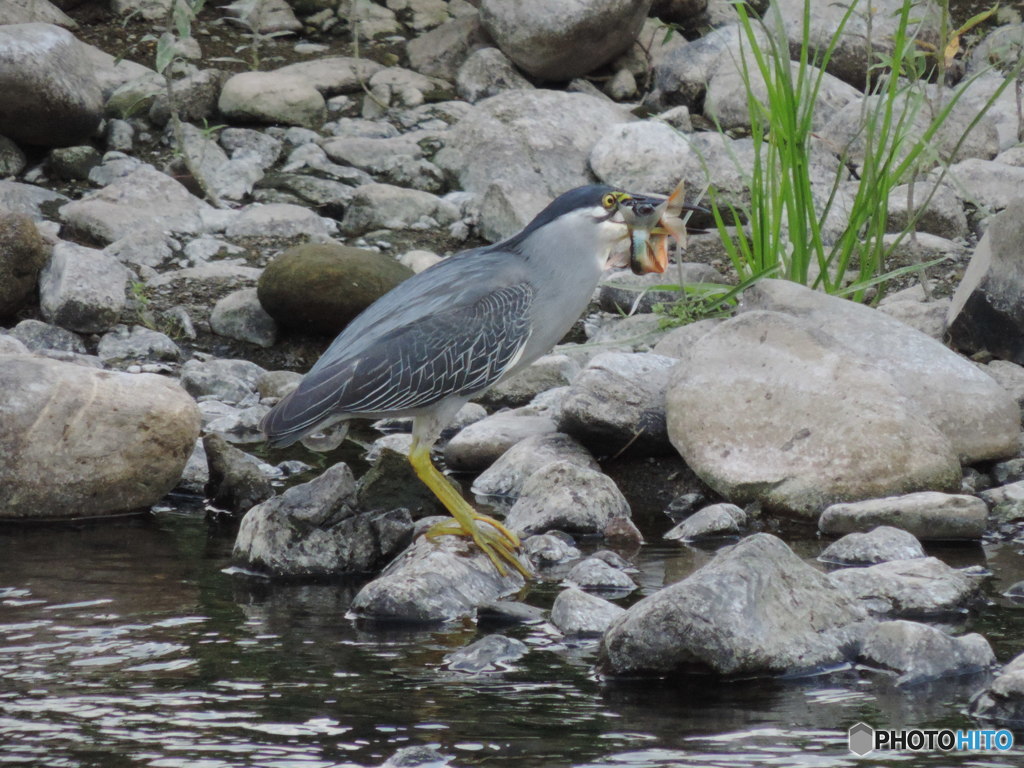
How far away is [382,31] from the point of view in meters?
12.3

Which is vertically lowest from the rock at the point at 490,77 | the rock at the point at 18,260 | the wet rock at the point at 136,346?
the wet rock at the point at 136,346

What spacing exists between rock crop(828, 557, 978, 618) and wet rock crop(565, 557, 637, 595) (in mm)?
715

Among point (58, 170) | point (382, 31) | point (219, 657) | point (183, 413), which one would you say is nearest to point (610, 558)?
point (219, 657)

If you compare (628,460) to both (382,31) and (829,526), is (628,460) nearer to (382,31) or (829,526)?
(829,526)

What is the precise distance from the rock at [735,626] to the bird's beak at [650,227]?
66.0 inches

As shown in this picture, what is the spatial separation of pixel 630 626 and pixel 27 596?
6.85 ft

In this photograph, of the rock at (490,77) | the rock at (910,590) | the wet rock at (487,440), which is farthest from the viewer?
the rock at (490,77)

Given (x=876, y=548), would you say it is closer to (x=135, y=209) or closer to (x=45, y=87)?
(x=135, y=209)

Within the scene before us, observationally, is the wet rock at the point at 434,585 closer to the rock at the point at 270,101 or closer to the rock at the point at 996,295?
the rock at the point at 996,295

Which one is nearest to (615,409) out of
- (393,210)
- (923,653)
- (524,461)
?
(524,461)

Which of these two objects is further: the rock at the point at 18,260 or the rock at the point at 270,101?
the rock at the point at 270,101

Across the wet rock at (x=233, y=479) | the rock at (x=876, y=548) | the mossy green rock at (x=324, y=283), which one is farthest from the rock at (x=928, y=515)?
the mossy green rock at (x=324, y=283)

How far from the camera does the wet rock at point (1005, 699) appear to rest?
352cm

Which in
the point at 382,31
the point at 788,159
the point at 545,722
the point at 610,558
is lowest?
the point at 545,722
